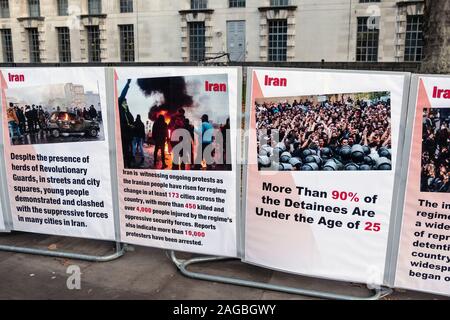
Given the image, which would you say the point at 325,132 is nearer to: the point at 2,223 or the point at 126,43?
the point at 2,223

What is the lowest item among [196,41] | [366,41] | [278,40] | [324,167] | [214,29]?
[324,167]

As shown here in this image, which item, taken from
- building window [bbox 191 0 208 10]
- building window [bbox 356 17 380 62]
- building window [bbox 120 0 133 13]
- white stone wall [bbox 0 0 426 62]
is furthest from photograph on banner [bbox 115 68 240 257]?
building window [bbox 120 0 133 13]

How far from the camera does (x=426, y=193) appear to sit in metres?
3.85

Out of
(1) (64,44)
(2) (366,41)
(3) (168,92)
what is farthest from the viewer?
(1) (64,44)

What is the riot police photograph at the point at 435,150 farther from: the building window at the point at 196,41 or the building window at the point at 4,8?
the building window at the point at 4,8

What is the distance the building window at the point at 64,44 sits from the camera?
40094 millimetres

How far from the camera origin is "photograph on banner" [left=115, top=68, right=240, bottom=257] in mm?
4391

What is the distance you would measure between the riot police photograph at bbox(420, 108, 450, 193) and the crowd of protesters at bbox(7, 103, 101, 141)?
386 centimetres

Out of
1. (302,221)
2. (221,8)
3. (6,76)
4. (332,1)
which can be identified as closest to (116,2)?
(221,8)

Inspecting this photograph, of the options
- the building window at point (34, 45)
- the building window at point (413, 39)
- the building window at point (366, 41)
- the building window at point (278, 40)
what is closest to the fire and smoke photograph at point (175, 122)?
the building window at point (366, 41)

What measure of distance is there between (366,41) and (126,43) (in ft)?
71.6

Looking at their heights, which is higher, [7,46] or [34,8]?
[34,8]

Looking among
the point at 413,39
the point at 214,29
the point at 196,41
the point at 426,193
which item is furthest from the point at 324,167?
the point at 196,41

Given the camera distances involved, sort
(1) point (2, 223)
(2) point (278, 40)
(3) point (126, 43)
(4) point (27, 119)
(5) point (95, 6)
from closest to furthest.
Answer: (4) point (27, 119) → (1) point (2, 223) → (2) point (278, 40) → (3) point (126, 43) → (5) point (95, 6)
